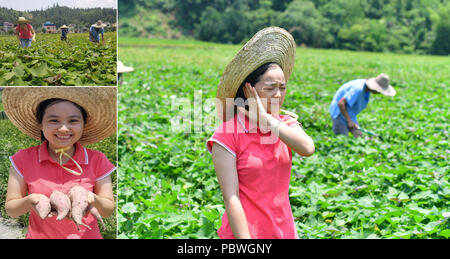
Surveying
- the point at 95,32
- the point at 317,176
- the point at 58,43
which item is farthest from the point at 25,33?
the point at 317,176

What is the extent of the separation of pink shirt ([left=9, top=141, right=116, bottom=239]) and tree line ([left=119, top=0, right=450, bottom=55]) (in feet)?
111

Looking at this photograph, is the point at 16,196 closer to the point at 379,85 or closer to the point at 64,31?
the point at 64,31

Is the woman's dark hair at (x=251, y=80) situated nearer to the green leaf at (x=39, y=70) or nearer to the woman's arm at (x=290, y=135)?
the woman's arm at (x=290, y=135)

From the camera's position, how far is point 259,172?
1602 mm

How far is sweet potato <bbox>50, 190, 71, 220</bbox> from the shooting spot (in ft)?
4.32

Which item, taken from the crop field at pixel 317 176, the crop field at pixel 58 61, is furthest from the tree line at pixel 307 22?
the crop field at pixel 58 61

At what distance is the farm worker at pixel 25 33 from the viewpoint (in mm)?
1560

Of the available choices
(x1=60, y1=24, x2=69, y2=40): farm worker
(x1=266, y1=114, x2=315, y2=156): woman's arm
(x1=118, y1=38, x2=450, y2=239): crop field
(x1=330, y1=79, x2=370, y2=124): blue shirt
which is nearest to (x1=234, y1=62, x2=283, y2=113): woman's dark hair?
(x1=266, y1=114, x2=315, y2=156): woman's arm

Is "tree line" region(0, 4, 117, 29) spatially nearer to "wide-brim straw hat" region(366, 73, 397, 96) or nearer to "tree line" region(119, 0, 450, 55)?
"wide-brim straw hat" region(366, 73, 397, 96)

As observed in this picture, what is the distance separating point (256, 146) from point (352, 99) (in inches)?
158

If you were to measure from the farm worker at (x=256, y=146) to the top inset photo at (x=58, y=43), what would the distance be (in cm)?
44

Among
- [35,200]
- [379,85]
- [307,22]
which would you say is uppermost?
[307,22]
